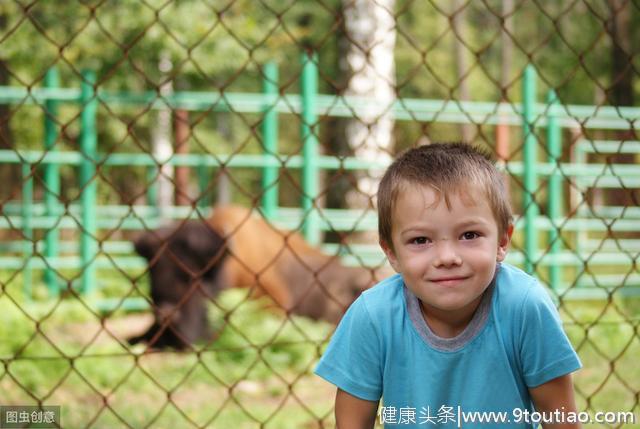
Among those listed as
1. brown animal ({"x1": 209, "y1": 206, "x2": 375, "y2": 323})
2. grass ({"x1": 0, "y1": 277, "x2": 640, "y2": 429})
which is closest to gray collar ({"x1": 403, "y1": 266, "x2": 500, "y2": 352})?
grass ({"x1": 0, "y1": 277, "x2": 640, "y2": 429})

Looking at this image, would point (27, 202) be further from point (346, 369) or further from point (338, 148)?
point (346, 369)

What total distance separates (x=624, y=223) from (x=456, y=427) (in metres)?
7.71

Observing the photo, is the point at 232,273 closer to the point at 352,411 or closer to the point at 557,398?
the point at 352,411

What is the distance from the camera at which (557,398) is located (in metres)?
1.82

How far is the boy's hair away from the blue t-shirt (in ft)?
0.52

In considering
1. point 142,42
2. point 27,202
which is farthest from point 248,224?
point 142,42

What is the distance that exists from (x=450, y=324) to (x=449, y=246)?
0.73ft

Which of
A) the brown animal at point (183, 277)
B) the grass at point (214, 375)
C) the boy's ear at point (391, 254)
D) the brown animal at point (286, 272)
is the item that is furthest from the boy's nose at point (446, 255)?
the brown animal at point (286, 272)

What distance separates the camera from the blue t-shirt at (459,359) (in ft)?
5.98

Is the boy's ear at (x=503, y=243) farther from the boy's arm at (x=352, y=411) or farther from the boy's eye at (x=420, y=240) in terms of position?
the boy's arm at (x=352, y=411)

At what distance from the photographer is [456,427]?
6.03 ft

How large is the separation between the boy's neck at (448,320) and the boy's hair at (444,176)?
6.7 inches

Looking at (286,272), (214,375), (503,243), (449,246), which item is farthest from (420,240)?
(286,272)

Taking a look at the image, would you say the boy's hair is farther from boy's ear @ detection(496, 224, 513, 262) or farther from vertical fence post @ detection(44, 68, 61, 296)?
vertical fence post @ detection(44, 68, 61, 296)
